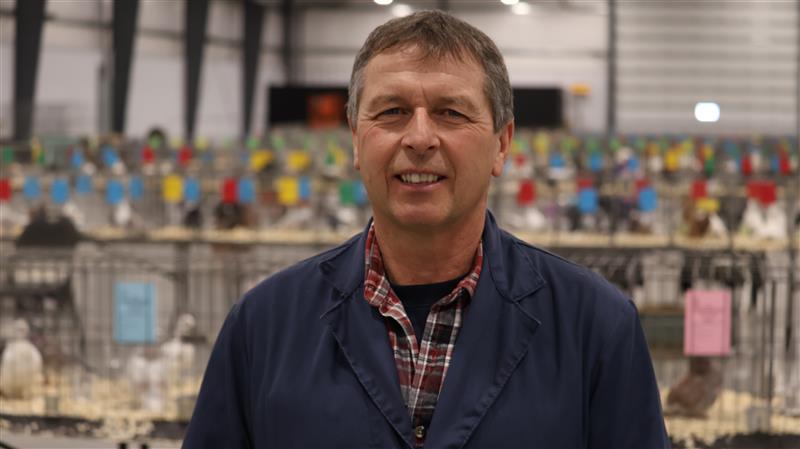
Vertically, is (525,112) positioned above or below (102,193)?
above

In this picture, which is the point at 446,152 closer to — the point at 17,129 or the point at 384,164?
the point at 384,164

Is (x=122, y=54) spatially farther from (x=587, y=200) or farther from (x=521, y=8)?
(x=587, y=200)

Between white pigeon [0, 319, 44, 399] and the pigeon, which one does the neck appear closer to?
the pigeon

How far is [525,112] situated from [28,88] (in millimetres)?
13807

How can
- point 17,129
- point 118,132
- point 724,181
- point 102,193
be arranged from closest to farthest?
1. point 102,193
2. point 724,181
3. point 17,129
4. point 118,132

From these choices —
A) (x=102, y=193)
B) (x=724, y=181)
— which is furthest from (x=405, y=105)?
(x=724, y=181)

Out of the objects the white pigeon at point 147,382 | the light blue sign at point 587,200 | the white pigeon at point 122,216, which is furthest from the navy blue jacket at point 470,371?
the white pigeon at point 122,216

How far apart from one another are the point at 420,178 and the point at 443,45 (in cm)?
20

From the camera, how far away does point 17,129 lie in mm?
19766

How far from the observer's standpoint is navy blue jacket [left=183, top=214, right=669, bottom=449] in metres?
1.83

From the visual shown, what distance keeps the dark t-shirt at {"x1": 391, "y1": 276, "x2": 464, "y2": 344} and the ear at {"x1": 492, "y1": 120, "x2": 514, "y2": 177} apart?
0.61 ft

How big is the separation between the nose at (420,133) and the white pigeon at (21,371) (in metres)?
3.71

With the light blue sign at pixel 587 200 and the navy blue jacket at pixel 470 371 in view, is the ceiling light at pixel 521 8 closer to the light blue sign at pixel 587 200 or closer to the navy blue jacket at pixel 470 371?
the light blue sign at pixel 587 200

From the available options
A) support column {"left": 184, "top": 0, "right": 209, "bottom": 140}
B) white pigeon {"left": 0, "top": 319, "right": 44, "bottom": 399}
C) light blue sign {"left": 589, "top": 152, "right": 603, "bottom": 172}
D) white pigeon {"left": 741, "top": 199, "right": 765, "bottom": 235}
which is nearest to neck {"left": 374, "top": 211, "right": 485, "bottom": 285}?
white pigeon {"left": 0, "top": 319, "right": 44, "bottom": 399}
